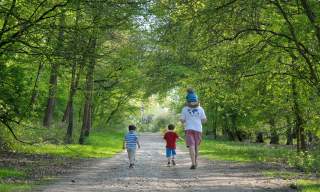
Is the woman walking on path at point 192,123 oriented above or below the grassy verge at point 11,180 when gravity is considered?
above

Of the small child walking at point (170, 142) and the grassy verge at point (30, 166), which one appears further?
the small child walking at point (170, 142)

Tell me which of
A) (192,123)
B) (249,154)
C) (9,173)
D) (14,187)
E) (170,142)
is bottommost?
(14,187)

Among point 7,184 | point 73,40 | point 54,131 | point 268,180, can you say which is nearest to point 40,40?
→ point 73,40

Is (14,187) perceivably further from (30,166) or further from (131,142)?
(131,142)

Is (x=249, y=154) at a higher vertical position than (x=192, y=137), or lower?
lower

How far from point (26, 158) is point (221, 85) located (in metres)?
7.85

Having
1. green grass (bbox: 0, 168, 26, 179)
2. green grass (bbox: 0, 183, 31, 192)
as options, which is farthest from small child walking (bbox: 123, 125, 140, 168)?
green grass (bbox: 0, 183, 31, 192)

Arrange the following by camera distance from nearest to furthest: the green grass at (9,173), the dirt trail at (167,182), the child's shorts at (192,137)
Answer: the dirt trail at (167,182)
the green grass at (9,173)
the child's shorts at (192,137)

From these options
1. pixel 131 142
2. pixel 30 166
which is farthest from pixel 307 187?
pixel 30 166

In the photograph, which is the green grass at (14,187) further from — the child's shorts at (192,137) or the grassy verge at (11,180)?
the child's shorts at (192,137)

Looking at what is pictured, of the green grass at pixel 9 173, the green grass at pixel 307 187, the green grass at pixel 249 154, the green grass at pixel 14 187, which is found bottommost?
the green grass at pixel 14 187

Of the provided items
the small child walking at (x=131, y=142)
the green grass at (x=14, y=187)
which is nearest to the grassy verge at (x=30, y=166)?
the green grass at (x=14, y=187)

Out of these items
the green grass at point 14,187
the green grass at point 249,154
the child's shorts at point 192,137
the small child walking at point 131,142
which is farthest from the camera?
the green grass at point 249,154

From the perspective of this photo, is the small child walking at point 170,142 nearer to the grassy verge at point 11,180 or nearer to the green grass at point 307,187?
the grassy verge at point 11,180
